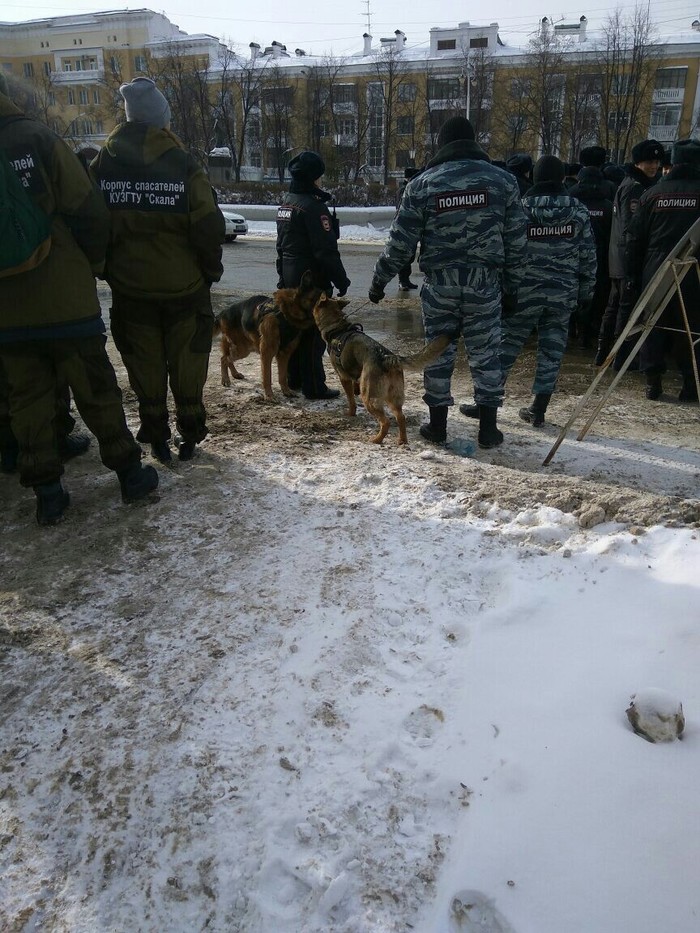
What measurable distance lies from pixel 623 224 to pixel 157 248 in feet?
16.9

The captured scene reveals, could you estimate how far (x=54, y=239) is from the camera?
3.27 meters

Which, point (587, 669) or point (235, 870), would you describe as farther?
point (587, 669)

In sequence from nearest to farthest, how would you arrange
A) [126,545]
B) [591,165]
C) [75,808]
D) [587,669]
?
1. [75,808]
2. [587,669]
3. [126,545]
4. [591,165]

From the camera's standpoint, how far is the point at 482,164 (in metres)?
4.29

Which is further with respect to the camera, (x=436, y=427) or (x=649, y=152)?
(x=649, y=152)

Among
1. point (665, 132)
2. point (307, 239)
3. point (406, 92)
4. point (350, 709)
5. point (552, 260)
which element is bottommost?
point (350, 709)

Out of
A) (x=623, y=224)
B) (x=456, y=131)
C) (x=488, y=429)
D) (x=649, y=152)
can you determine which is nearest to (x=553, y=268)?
(x=456, y=131)

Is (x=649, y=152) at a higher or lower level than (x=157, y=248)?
higher

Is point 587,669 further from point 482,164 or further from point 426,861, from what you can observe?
point 482,164

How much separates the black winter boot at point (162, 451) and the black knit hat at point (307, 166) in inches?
98.5

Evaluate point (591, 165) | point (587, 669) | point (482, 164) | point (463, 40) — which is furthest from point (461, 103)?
point (587, 669)

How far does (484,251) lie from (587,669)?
2.90 metres

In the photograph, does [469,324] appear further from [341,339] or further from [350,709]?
[350,709]

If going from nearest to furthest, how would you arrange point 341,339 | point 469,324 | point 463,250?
point 463,250, point 469,324, point 341,339
